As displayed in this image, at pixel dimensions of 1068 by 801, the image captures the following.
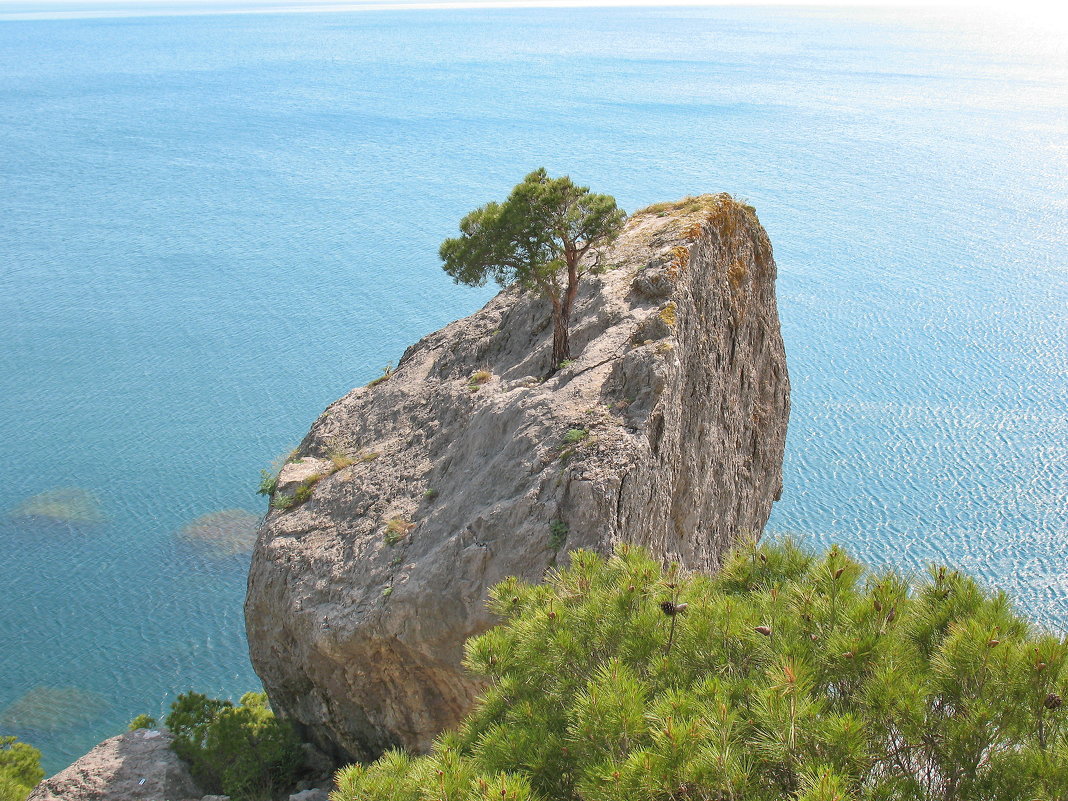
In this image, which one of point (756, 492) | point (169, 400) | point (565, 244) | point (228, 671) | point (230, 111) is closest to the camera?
point (565, 244)

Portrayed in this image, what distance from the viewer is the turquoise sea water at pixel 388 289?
37062 millimetres

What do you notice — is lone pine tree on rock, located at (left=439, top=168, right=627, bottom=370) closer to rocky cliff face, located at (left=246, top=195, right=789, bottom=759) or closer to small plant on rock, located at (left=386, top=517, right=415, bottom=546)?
rocky cliff face, located at (left=246, top=195, right=789, bottom=759)

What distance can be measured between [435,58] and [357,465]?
5462 inches

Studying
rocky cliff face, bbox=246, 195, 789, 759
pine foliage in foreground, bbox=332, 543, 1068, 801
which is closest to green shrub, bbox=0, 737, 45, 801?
rocky cliff face, bbox=246, 195, 789, 759

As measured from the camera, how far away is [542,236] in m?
22.2

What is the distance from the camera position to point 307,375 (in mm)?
54188

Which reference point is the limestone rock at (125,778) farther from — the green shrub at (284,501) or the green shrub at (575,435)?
the green shrub at (575,435)

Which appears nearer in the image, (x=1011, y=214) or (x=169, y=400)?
(x=169, y=400)

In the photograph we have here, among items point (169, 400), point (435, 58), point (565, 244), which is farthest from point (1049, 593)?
point (435, 58)

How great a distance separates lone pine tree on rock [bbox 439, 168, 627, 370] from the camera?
21.9 metres

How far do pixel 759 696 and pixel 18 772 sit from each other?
2145 cm

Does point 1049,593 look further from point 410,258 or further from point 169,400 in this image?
point 410,258

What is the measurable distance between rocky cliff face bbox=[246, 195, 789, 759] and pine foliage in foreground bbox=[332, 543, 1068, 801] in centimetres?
561

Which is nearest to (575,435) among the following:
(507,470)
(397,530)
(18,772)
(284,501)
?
(507,470)
